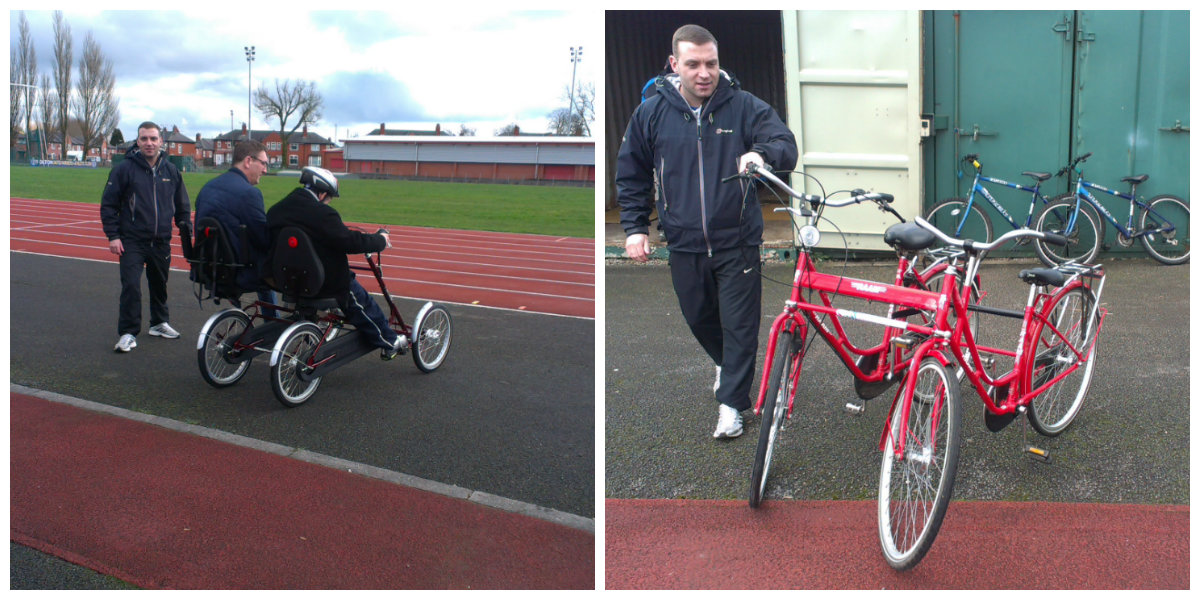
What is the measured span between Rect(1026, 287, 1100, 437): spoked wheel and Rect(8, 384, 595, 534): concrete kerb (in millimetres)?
2011

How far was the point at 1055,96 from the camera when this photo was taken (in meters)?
9.03

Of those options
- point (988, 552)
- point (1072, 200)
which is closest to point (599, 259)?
point (988, 552)

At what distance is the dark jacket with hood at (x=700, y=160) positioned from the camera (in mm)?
4062

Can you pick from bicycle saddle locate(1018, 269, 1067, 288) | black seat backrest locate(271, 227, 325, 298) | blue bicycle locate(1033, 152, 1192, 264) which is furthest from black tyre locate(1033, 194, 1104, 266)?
black seat backrest locate(271, 227, 325, 298)

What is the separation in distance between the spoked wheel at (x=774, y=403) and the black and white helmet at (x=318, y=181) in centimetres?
283

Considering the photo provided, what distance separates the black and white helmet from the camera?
17.5 feet

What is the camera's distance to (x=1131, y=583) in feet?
10.0

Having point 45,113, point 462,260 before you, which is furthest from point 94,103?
point 462,260

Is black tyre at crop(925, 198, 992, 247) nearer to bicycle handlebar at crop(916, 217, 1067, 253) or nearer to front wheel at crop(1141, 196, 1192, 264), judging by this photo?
front wheel at crop(1141, 196, 1192, 264)

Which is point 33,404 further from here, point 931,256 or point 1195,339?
point 1195,339

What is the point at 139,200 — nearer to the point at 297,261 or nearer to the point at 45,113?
the point at 297,261

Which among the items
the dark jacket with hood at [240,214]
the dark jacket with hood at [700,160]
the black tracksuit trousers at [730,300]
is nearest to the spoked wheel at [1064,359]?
the black tracksuit trousers at [730,300]

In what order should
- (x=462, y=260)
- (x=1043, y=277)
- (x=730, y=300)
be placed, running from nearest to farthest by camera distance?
(x=1043, y=277)
(x=730, y=300)
(x=462, y=260)

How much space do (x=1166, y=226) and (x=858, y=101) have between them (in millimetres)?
2980
